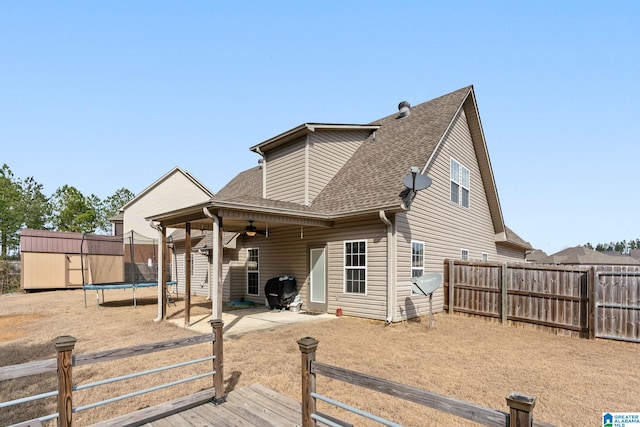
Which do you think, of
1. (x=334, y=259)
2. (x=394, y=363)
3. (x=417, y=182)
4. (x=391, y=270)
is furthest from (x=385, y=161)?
(x=394, y=363)

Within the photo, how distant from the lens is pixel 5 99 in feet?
41.6

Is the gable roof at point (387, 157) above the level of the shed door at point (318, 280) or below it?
above

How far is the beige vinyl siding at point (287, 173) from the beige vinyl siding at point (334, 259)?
1.44m

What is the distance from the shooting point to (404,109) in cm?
1458

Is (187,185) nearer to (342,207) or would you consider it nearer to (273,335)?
(342,207)

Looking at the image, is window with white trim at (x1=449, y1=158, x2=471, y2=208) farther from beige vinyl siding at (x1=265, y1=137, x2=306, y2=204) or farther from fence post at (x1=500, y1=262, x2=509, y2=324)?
beige vinyl siding at (x1=265, y1=137, x2=306, y2=204)

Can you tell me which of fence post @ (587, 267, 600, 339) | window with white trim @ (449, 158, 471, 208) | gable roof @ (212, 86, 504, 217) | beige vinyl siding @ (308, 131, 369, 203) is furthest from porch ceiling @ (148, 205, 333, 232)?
fence post @ (587, 267, 600, 339)

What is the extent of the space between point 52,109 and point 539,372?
1826 cm

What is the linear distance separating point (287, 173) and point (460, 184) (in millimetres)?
6981

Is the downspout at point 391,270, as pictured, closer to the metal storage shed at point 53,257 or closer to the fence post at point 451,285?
the fence post at point 451,285

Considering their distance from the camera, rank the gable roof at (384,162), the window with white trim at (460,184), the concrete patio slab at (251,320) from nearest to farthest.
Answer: the concrete patio slab at (251,320)
the gable roof at (384,162)
the window with white trim at (460,184)

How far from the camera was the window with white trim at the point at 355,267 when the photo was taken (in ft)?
33.2

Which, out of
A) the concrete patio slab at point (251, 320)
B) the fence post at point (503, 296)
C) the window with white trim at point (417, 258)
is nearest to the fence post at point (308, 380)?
the concrete patio slab at point (251, 320)

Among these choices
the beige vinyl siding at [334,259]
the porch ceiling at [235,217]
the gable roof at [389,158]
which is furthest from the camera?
the gable roof at [389,158]
